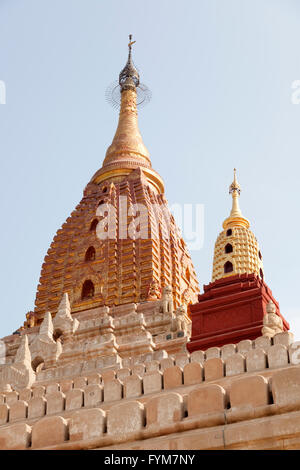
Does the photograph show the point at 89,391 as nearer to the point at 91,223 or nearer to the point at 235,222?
the point at 235,222

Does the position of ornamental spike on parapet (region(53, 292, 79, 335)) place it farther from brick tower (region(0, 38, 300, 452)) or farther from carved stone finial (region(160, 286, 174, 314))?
carved stone finial (region(160, 286, 174, 314))

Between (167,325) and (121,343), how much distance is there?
2.48 metres

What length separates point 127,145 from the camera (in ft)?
175

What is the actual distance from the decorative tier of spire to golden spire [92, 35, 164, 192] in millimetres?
14584

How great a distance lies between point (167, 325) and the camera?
117 feet

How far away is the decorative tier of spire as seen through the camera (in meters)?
35.1

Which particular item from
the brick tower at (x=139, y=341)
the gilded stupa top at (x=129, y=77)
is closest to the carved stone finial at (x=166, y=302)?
the brick tower at (x=139, y=341)

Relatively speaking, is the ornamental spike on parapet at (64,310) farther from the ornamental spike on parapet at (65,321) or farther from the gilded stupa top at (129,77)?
the gilded stupa top at (129,77)

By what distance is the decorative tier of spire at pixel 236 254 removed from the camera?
115 feet

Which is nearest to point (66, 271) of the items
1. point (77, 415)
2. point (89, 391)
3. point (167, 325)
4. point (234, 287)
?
point (167, 325)

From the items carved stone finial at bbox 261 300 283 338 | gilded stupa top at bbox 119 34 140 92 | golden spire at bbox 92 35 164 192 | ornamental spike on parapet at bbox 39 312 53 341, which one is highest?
gilded stupa top at bbox 119 34 140 92

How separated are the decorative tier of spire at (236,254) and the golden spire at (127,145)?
1458 centimetres

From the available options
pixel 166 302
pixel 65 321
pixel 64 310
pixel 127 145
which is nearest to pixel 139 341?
pixel 166 302

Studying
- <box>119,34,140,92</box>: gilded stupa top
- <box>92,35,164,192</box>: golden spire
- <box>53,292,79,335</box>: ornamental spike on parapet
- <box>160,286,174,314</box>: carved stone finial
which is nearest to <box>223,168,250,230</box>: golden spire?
<box>160,286,174,314</box>: carved stone finial
